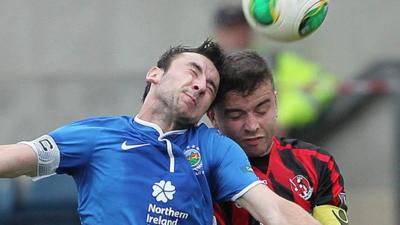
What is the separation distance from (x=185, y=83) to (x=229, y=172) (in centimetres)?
41

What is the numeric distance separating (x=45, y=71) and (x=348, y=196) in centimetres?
246

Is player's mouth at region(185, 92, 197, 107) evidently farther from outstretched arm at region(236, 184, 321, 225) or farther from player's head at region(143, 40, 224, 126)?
outstretched arm at region(236, 184, 321, 225)

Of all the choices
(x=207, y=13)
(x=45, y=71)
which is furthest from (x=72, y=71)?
(x=207, y=13)

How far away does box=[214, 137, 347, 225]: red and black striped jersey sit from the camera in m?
4.95

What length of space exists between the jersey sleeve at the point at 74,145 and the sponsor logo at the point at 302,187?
2.88 ft

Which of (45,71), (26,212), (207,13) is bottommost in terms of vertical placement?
(26,212)

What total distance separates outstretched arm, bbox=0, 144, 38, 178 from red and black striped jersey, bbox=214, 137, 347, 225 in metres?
0.83

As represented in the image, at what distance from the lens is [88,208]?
4.61m

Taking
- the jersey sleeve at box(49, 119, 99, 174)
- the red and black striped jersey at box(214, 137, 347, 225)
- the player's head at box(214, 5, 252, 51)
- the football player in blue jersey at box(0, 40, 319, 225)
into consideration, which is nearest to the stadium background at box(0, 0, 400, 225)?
the player's head at box(214, 5, 252, 51)

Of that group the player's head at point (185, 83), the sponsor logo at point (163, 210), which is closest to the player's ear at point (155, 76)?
the player's head at point (185, 83)

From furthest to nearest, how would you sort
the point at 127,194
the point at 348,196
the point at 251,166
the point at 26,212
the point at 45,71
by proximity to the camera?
the point at 45,71
the point at 348,196
the point at 26,212
the point at 251,166
the point at 127,194

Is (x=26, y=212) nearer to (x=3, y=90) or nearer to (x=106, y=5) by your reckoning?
(x=3, y=90)

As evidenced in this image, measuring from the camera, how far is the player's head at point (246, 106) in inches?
195

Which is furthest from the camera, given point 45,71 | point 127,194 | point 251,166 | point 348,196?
point 45,71
